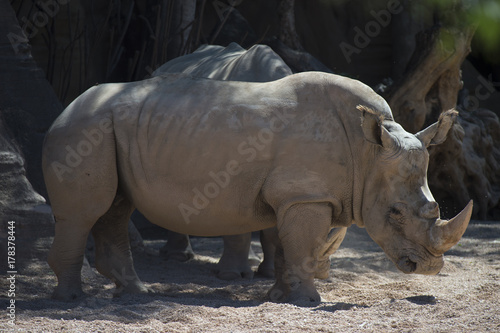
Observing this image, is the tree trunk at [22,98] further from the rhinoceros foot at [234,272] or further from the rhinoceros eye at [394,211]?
the rhinoceros eye at [394,211]

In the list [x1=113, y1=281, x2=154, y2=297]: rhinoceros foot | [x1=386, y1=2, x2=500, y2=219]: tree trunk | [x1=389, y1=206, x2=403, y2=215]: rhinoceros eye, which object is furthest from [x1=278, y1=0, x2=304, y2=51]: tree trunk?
[x1=389, y1=206, x2=403, y2=215]: rhinoceros eye

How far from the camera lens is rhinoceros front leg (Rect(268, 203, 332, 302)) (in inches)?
179

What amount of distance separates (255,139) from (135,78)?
4.65 m

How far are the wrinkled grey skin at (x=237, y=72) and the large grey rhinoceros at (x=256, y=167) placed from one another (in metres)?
0.92

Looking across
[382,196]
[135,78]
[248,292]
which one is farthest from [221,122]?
[135,78]

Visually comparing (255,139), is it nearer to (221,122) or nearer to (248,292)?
(221,122)
